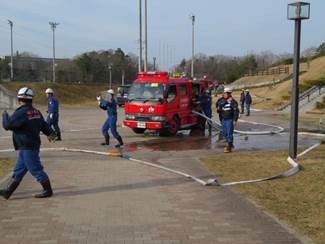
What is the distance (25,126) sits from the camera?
23.0 ft

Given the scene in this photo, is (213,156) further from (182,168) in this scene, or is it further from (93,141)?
(93,141)

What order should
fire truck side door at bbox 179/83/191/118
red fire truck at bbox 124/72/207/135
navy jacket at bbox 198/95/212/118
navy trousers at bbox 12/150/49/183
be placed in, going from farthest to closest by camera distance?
navy jacket at bbox 198/95/212/118 < fire truck side door at bbox 179/83/191/118 < red fire truck at bbox 124/72/207/135 < navy trousers at bbox 12/150/49/183

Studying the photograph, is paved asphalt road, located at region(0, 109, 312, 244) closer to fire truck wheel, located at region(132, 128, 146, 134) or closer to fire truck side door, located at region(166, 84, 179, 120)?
fire truck side door, located at region(166, 84, 179, 120)

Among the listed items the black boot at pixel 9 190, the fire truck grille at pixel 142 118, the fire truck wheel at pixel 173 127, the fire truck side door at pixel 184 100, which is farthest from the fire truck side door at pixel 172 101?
the black boot at pixel 9 190

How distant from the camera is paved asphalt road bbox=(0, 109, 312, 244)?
5410 mm

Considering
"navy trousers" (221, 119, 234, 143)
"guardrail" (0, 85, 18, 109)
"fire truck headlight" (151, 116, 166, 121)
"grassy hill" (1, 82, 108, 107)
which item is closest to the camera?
"navy trousers" (221, 119, 234, 143)

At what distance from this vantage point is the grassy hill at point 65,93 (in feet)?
162

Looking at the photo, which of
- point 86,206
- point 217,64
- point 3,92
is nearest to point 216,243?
point 86,206

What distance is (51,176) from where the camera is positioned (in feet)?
29.7

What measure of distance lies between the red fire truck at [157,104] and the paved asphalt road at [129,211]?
5714mm

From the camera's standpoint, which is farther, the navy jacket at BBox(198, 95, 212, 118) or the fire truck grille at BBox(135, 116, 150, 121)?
the navy jacket at BBox(198, 95, 212, 118)

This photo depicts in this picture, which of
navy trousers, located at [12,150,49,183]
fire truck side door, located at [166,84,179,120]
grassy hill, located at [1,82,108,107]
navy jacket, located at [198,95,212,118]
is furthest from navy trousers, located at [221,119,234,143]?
grassy hill, located at [1,82,108,107]

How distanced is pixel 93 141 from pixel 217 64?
98.0m

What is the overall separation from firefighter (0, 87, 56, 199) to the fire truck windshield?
9497mm
